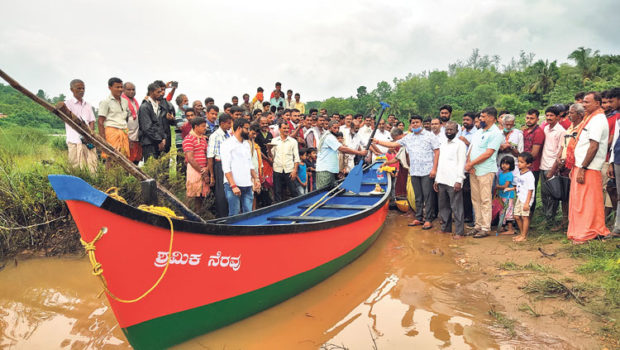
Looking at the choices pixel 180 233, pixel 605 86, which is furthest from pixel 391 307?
pixel 605 86

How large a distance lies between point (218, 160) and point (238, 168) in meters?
0.55

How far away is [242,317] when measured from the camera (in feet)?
10.5

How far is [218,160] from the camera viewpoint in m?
5.02

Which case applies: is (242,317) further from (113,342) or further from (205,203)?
(205,203)

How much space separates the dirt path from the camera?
2.87 m

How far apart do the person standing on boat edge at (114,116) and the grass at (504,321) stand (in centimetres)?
535

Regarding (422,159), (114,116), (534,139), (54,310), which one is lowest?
(54,310)

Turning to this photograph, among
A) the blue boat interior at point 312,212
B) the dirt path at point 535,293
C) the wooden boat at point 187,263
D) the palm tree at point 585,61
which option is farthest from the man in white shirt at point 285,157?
the palm tree at point 585,61

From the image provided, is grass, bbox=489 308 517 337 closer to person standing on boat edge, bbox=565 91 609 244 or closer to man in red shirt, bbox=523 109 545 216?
person standing on boat edge, bbox=565 91 609 244

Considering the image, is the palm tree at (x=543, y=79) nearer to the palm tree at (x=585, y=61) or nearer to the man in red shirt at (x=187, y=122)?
the palm tree at (x=585, y=61)

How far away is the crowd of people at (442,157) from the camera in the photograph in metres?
4.41

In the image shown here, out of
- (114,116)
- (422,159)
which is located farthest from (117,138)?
(422,159)

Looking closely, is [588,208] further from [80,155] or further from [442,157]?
[80,155]

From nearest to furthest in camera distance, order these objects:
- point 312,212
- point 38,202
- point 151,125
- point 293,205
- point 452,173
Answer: point 38,202 → point 312,212 → point 293,205 → point 452,173 → point 151,125
